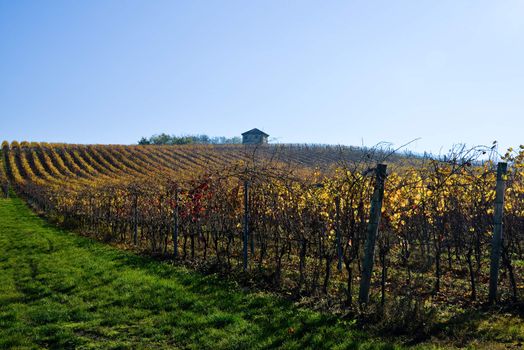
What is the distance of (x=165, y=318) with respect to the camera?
6066mm

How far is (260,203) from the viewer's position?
32.7 ft

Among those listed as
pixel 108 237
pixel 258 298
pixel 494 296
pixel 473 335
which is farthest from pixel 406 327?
pixel 108 237

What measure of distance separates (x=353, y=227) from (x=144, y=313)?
3.58 meters

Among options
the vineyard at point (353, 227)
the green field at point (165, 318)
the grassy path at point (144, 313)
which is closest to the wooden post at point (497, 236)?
the vineyard at point (353, 227)

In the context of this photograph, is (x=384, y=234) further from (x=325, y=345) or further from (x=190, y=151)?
(x=190, y=151)

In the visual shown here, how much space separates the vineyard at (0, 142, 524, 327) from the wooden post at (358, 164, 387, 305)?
15 millimetres

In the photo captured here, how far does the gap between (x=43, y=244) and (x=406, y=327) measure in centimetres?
1219

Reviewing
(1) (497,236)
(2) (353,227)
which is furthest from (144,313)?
(1) (497,236)

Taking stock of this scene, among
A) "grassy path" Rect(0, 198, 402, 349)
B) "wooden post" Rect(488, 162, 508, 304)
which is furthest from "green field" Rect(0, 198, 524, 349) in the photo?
"wooden post" Rect(488, 162, 508, 304)

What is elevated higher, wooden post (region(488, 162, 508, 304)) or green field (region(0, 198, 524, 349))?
wooden post (region(488, 162, 508, 304))

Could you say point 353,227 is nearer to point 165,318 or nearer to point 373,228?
point 373,228

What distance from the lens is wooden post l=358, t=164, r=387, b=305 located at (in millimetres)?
5797

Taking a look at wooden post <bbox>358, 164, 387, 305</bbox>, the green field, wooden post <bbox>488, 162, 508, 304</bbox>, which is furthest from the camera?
wooden post <bbox>488, 162, 508, 304</bbox>

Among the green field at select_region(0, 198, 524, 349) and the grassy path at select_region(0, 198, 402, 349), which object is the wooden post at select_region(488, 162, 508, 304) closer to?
the green field at select_region(0, 198, 524, 349)
